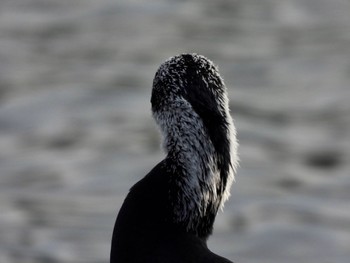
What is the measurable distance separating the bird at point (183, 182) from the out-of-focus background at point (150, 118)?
410 centimetres

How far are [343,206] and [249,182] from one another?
2.88 feet

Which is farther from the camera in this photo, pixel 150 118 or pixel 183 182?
pixel 150 118

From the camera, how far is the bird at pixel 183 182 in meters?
6.43

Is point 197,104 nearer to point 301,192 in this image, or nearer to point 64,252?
point 64,252

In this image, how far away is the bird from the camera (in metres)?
6.43

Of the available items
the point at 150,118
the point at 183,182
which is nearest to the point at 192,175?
the point at 183,182

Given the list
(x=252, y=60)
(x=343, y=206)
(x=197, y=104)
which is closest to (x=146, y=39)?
(x=252, y=60)

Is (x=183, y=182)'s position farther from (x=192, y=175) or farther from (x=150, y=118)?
(x=150, y=118)

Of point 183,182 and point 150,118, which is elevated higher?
point 150,118

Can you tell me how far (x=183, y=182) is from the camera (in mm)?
6555

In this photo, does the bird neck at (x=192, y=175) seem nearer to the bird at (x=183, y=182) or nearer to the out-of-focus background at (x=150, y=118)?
the bird at (x=183, y=182)

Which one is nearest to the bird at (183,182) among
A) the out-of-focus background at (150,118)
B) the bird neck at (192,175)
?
the bird neck at (192,175)

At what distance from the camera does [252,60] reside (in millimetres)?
14047

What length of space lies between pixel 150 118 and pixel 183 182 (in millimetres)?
6133
